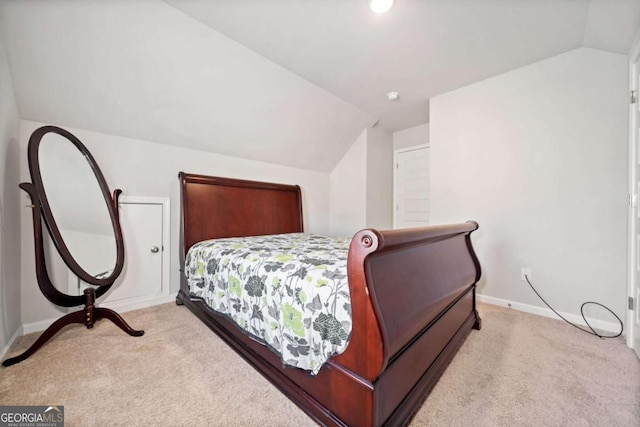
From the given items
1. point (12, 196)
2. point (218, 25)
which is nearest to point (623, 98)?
point (218, 25)

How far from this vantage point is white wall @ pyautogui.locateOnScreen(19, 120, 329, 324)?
6.19 feet

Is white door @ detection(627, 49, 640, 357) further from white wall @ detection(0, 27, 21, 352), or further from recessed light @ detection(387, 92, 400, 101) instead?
white wall @ detection(0, 27, 21, 352)

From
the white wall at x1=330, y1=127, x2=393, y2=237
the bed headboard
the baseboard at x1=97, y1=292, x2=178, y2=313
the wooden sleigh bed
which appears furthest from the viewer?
the white wall at x1=330, y1=127, x2=393, y2=237

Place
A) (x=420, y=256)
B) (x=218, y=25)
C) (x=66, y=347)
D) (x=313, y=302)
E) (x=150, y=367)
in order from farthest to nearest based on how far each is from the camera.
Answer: (x=218, y=25) → (x=66, y=347) → (x=150, y=367) → (x=420, y=256) → (x=313, y=302)

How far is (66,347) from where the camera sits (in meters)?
1.66

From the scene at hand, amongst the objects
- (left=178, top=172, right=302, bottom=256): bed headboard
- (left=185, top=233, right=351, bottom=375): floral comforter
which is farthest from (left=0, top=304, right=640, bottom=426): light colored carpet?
(left=178, top=172, right=302, bottom=256): bed headboard

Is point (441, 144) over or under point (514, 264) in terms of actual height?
over

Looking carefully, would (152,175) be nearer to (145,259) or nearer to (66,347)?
(145,259)

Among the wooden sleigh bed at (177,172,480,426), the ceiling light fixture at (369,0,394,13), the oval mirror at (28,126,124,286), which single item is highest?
the ceiling light fixture at (369,0,394,13)

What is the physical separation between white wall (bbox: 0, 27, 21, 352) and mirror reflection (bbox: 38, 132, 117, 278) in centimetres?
18

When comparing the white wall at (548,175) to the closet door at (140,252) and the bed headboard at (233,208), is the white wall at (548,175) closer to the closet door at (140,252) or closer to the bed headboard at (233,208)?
the bed headboard at (233,208)

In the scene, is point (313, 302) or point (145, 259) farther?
point (145, 259)

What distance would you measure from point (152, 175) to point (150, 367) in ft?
5.71

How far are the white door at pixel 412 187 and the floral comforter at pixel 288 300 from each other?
9.23ft
